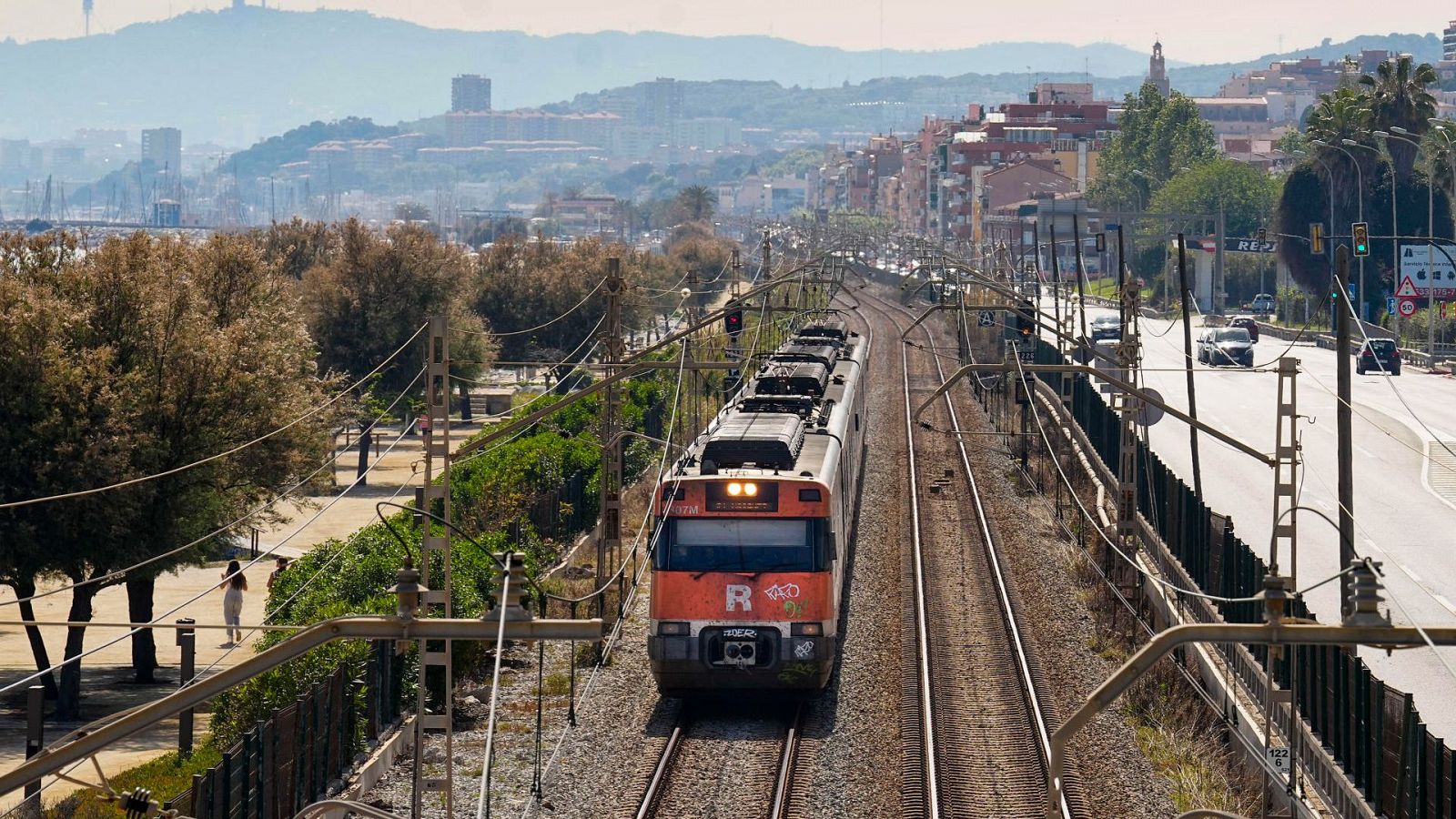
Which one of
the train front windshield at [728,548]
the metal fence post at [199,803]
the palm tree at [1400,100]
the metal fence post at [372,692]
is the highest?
the palm tree at [1400,100]

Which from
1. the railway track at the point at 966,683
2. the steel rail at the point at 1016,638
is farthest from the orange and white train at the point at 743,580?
the steel rail at the point at 1016,638

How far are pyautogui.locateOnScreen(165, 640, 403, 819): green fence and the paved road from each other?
1123cm

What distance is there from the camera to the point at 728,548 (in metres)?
21.5

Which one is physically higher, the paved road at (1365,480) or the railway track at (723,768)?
the railway track at (723,768)

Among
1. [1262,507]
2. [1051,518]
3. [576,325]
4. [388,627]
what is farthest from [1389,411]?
[388,627]

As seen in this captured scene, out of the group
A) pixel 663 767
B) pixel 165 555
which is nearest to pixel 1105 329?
pixel 165 555

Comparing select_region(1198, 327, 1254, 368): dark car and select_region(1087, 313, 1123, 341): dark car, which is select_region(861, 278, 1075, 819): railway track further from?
select_region(1087, 313, 1123, 341): dark car

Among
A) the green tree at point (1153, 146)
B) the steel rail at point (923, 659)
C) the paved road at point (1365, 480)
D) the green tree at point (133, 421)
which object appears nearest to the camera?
the steel rail at point (923, 659)

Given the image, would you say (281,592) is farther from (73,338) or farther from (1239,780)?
(1239,780)

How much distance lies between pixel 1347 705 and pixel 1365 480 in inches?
1126

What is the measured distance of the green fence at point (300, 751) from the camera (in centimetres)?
1568

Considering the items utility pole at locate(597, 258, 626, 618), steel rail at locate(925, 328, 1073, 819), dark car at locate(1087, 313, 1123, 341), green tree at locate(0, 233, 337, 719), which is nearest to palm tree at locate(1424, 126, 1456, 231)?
dark car at locate(1087, 313, 1123, 341)

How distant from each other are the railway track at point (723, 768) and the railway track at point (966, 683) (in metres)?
1.33

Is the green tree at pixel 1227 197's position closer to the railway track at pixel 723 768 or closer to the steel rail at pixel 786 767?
the steel rail at pixel 786 767
